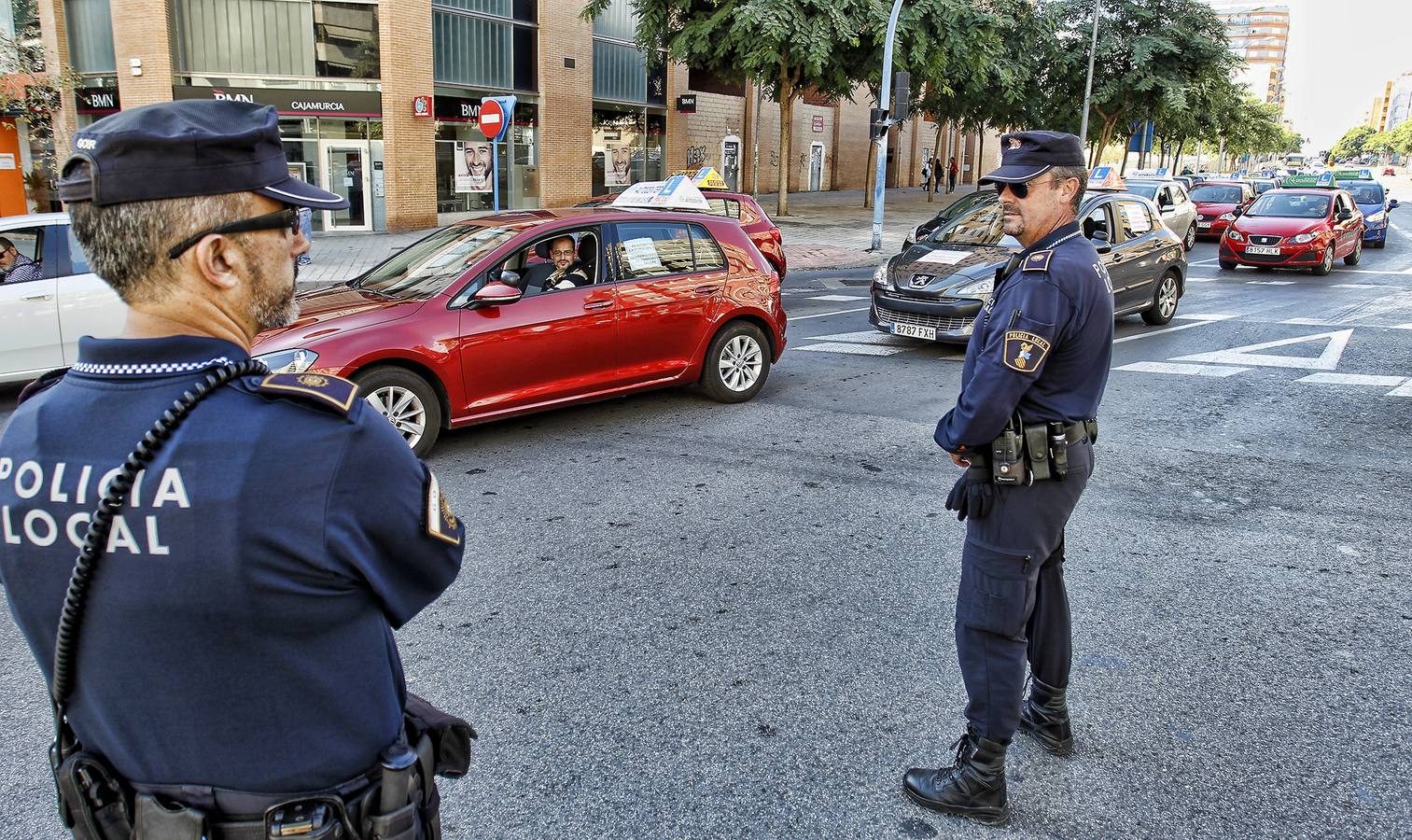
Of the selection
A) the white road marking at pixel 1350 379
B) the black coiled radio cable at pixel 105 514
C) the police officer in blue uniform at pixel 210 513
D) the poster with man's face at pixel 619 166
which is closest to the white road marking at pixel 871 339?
the white road marking at pixel 1350 379

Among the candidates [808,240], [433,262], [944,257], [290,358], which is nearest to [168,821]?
[290,358]

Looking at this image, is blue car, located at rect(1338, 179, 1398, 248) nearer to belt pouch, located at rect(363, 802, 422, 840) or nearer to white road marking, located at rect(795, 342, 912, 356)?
white road marking, located at rect(795, 342, 912, 356)

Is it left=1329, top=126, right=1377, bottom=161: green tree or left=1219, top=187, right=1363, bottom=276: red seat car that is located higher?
left=1329, top=126, right=1377, bottom=161: green tree

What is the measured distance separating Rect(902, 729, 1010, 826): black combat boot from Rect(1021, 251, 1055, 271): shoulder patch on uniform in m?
1.42

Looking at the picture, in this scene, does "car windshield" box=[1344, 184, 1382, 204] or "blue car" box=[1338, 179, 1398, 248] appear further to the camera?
"car windshield" box=[1344, 184, 1382, 204]

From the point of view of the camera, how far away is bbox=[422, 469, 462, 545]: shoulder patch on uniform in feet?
4.69

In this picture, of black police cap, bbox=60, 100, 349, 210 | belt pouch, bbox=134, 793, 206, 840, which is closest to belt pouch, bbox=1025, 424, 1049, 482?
black police cap, bbox=60, 100, 349, 210

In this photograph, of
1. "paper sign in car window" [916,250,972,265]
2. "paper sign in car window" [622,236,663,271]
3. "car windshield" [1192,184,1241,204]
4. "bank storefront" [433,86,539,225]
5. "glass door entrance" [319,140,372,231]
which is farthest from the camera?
"car windshield" [1192,184,1241,204]

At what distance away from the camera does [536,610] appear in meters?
4.32

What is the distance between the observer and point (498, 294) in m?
6.45

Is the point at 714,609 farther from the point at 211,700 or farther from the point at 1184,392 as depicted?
the point at 1184,392

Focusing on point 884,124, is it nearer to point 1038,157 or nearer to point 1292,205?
point 1292,205

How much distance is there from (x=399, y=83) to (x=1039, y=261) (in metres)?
22.4

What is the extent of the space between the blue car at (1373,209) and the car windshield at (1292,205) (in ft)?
17.4
